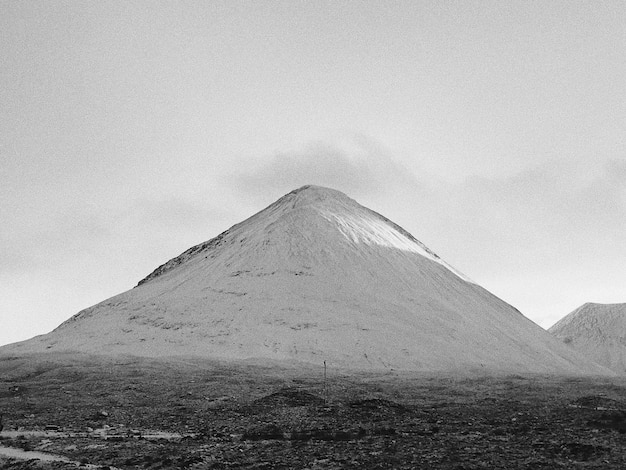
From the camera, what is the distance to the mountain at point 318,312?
233 ft

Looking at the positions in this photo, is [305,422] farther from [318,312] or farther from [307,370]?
[318,312]

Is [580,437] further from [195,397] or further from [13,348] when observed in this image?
[13,348]

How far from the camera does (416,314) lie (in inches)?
3260

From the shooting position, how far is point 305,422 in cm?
2789

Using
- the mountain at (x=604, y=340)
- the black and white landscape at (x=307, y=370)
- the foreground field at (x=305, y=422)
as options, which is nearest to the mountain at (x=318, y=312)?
the black and white landscape at (x=307, y=370)

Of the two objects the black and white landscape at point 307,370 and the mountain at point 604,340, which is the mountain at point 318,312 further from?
the mountain at point 604,340

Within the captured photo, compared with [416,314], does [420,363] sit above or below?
below

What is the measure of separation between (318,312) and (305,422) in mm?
52649

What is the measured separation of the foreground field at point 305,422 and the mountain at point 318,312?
777 inches

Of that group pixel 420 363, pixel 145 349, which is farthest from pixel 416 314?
pixel 145 349

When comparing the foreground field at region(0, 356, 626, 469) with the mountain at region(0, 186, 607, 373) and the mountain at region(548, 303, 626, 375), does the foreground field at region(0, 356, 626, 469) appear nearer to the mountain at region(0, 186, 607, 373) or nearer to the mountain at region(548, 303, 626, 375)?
the mountain at region(0, 186, 607, 373)

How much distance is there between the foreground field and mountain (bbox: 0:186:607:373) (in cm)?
1973

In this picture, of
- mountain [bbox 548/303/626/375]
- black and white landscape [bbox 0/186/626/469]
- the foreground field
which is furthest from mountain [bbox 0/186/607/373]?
mountain [bbox 548/303/626/375]

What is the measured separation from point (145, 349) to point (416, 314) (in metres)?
37.0
